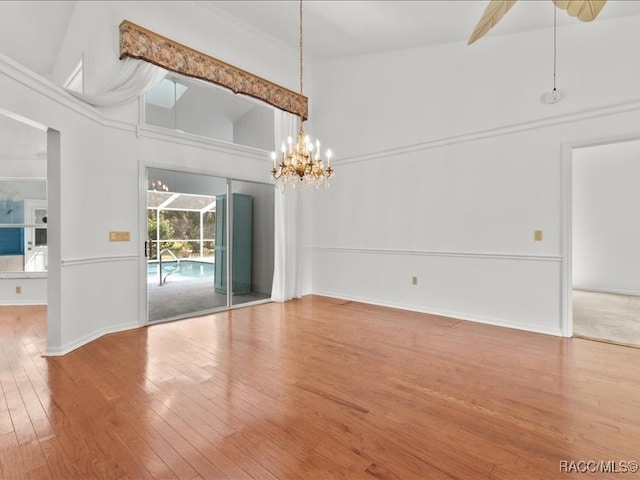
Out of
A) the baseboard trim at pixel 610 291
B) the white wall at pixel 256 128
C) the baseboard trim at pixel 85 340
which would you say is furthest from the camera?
the baseboard trim at pixel 610 291

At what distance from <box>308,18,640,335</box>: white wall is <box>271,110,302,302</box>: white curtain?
64 centimetres

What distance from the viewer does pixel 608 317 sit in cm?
482

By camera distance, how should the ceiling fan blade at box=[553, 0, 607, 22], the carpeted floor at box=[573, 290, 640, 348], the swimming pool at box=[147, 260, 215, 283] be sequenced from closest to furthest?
1. the ceiling fan blade at box=[553, 0, 607, 22]
2. the carpeted floor at box=[573, 290, 640, 348]
3. the swimming pool at box=[147, 260, 215, 283]

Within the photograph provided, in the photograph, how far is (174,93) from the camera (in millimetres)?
4785

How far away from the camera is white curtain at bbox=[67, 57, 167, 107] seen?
3.82 meters

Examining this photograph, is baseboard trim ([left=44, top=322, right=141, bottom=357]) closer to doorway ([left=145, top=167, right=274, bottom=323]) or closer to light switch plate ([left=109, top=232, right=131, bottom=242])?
doorway ([left=145, top=167, right=274, bottom=323])

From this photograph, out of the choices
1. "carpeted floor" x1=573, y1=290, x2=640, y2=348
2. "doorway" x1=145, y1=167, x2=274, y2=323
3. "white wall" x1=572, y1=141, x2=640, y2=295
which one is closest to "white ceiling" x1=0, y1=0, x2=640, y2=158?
"doorway" x1=145, y1=167, x2=274, y2=323

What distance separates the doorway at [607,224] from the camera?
21.4ft

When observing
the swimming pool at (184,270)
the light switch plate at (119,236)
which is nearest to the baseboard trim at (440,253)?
the swimming pool at (184,270)

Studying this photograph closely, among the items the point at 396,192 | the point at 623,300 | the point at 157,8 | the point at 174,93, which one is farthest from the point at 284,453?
the point at 623,300

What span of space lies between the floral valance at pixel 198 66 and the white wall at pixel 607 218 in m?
6.27

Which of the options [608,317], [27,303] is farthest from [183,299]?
[608,317]

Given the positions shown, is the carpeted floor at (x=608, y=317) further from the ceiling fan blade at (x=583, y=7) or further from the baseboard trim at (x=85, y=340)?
the baseboard trim at (x=85, y=340)

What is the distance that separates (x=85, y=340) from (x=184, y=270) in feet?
5.05
